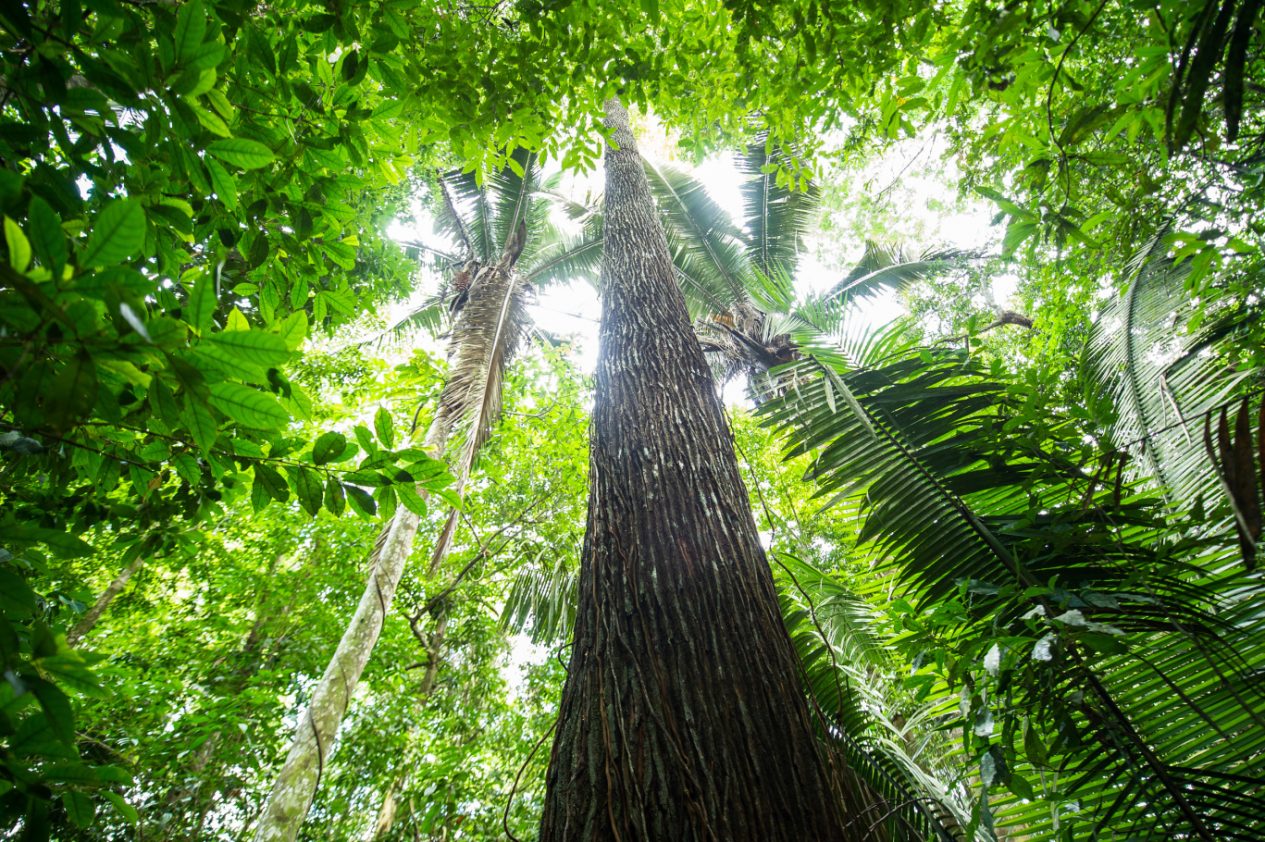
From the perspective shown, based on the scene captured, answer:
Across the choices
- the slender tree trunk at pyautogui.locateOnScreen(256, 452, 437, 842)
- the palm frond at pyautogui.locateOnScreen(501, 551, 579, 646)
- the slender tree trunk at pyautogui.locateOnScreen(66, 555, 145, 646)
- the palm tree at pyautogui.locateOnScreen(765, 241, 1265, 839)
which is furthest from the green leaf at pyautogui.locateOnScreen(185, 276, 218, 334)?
the slender tree trunk at pyautogui.locateOnScreen(66, 555, 145, 646)

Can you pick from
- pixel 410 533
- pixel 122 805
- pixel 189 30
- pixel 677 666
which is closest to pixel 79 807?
pixel 122 805

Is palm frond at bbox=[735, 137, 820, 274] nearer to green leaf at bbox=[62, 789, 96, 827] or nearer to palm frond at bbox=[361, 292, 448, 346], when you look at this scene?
palm frond at bbox=[361, 292, 448, 346]

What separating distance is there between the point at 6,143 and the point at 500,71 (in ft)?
5.67

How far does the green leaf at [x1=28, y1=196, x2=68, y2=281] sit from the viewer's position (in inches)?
27.8

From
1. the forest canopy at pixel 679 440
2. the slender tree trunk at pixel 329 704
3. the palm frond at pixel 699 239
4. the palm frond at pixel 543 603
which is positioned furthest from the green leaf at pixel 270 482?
the palm frond at pixel 699 239

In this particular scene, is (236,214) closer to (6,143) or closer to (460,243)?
(6,143)

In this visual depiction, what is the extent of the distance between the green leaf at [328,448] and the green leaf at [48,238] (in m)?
0.51

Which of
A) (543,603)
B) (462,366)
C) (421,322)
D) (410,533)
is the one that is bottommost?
(543,603)

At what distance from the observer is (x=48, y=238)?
2.39 ft

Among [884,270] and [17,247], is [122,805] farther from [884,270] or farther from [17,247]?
[884,270]

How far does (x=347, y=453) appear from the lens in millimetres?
1231

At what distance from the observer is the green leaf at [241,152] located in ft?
3.99

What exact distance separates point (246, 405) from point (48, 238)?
34cm

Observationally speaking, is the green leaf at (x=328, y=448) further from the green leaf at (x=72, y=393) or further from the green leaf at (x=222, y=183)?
the green leaf at (x=222, y=183)
